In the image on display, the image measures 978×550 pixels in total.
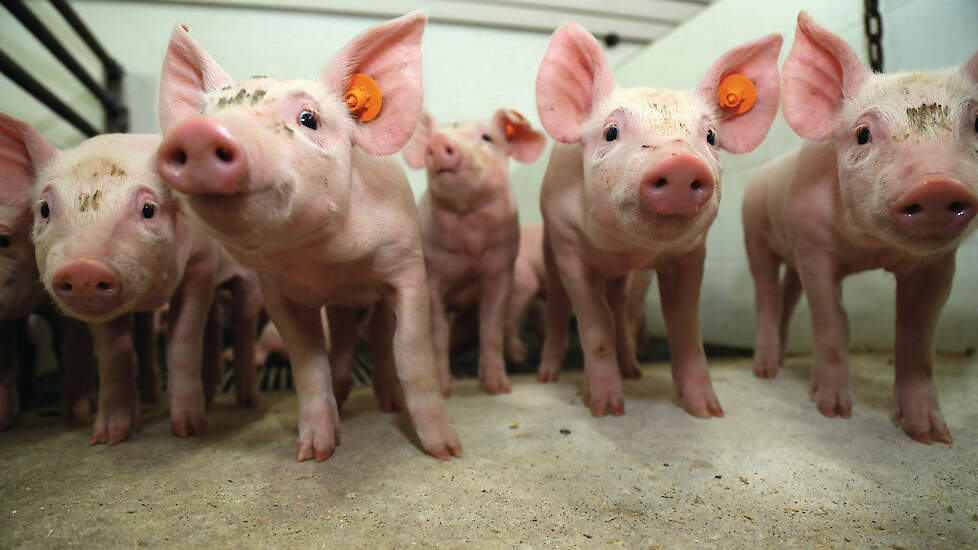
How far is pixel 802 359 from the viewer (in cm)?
339

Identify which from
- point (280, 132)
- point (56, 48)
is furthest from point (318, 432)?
point (56, 48)

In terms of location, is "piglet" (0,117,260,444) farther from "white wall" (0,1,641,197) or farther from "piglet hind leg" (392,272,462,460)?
"white wall" (0,1,641,197)

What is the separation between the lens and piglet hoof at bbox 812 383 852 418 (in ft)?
7.02

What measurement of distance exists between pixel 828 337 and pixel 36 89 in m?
3.72

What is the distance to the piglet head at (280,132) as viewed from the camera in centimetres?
118

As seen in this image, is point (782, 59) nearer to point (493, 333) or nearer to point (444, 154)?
point (444, 154)

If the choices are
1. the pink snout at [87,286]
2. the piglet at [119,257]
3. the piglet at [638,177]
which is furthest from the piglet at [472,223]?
the pink snout at [87,286]

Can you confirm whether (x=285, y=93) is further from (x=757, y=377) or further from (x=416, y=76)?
(x=757, y=377)

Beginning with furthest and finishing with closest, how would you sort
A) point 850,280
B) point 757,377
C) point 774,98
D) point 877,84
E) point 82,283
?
point 850,280 < point 757,377 < point 774,98 < point 877,84 < point 82,283

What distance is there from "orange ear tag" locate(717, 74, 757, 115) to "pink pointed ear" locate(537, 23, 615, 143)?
43 cm

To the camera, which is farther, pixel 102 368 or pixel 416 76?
pixel 102 368

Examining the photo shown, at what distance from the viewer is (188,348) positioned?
2156mm

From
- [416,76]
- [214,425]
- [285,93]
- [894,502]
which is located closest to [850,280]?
[894,502]

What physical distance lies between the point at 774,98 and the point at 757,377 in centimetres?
149
